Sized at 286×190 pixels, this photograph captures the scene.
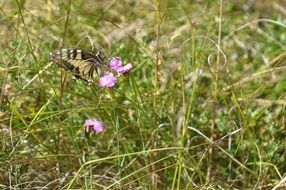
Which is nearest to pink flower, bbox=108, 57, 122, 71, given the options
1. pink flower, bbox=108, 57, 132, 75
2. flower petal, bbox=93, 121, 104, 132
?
pink flower, bbox=108, 57, 132, 75

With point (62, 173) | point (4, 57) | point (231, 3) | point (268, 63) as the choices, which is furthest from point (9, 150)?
point (231, 3)

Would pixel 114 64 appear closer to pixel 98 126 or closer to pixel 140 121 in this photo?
pixel 98 126

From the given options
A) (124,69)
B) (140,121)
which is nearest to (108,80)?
(124,69)

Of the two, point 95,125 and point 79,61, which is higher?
point 79,61

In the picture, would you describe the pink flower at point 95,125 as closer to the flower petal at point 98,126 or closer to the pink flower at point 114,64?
the flower petal at point 98,126

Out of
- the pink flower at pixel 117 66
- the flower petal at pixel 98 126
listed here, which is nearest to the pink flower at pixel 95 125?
the flower petal at pixel 98 126
